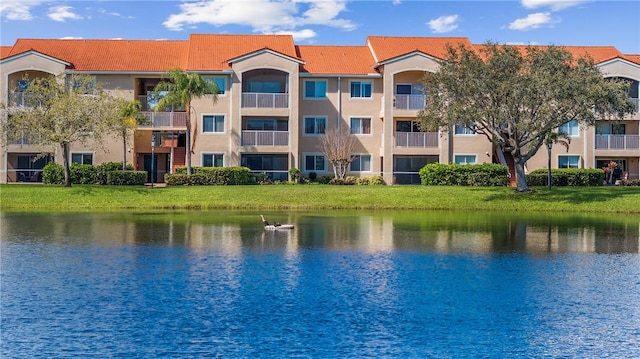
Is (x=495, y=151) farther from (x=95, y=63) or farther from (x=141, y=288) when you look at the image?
(x=141, y=288)

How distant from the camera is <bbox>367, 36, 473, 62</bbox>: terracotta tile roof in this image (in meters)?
58.4

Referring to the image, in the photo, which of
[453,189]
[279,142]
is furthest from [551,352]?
[279,142]

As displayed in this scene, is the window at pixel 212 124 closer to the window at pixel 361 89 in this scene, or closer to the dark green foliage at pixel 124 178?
the dark green foliage at pixel 124 178

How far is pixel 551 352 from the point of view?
14711 mm

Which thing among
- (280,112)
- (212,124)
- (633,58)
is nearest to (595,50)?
(633,58)

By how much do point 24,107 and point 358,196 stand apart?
75.1 ft

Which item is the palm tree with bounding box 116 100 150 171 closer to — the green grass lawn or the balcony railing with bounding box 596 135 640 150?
the green grass lawn

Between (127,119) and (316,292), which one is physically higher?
(127,119)

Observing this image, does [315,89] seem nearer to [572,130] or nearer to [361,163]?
[361,163]

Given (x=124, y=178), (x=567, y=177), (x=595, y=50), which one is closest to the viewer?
(x=124, y=178)

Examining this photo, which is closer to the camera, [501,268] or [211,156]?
[501,268]

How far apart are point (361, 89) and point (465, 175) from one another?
1128cm

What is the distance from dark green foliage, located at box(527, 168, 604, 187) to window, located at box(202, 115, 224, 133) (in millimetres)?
22469

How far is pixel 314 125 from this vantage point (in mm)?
57812
